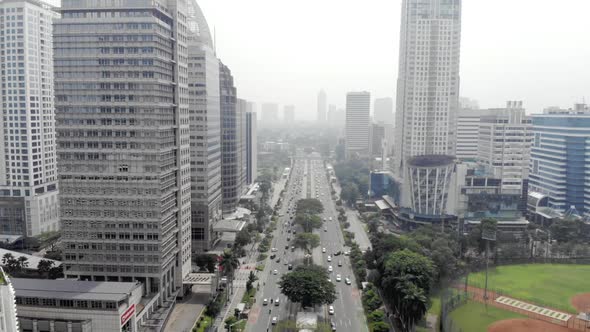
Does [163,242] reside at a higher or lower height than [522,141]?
lower

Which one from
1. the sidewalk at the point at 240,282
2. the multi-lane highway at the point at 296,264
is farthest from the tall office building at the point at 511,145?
the sidewalk at the point at 240,282

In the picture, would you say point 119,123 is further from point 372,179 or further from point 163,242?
point 372,179

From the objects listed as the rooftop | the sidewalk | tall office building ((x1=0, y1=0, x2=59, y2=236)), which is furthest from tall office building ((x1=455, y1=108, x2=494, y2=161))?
the rooftop

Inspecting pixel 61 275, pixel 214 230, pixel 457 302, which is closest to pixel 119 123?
pixel 61 275

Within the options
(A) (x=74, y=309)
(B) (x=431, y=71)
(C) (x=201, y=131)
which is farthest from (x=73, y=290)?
(B) (x=431, y=71)

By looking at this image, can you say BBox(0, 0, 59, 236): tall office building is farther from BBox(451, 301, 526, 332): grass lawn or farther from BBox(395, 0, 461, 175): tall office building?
BBox(451, 301, 526, 332): grass lawn

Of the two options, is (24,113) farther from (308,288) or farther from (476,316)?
(476,316)
